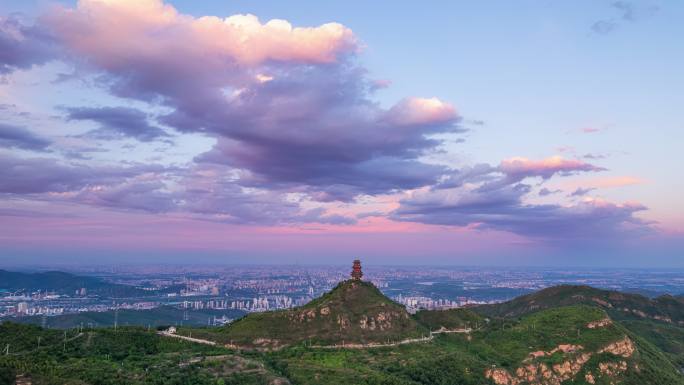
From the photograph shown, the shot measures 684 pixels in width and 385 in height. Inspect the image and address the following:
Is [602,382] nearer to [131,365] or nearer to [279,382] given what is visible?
[279,382]

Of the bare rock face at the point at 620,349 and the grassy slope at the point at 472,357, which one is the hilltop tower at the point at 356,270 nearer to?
the grassy slope at the point at 472,357

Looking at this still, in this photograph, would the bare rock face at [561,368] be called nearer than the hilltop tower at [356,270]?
Yes

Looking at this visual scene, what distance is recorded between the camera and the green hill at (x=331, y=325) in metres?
135

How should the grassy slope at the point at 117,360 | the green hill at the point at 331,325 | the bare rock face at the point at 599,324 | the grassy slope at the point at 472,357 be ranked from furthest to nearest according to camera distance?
the bare rock face at the point at 599,324 < the green hill at the point at 331,325 < the grassy slope at the point at 472,357 < the grassy slope at the point at 117,360

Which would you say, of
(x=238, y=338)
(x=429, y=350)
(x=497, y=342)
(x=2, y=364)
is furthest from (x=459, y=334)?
(x=2, y=364)

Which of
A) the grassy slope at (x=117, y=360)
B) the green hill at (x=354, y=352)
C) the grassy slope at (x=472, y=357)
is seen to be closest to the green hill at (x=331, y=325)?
the green hill at (x=354, y=352)

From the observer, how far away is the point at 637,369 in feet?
448

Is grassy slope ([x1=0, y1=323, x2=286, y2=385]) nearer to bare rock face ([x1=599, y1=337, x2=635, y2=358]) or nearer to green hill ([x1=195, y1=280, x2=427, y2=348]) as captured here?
green hill ([x1=195, y1=280, x2=427, y2=348])

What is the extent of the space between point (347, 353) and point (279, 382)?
32.9m

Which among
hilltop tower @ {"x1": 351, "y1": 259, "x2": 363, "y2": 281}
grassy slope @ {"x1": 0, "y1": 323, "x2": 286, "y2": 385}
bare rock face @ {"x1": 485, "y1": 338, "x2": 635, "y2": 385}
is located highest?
hilltop tower @ {"x1": 351, "y1": 259, "x2": 363, "y2": 281}

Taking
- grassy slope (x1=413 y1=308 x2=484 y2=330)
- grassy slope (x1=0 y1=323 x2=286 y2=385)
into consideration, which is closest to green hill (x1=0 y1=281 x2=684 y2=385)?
grassy slope (x1=0 y1=323 x2=286 y2=385)

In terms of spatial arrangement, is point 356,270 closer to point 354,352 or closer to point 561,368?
point 354,352

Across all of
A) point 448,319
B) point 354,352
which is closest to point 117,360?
point 354,352

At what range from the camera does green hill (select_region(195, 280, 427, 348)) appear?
13525 centimetres
